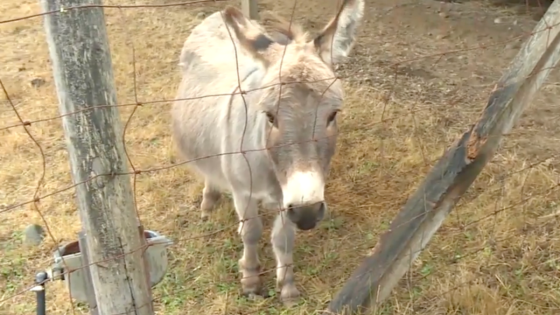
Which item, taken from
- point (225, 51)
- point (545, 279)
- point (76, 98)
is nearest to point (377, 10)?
point (225, 51)

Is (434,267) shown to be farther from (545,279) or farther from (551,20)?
(551,20)

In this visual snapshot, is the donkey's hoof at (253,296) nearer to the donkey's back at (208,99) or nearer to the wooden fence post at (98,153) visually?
the donkey's back at (208,99)

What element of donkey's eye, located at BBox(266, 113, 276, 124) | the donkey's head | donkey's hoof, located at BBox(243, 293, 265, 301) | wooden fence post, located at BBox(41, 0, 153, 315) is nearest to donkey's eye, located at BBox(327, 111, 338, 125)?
the donkey's head

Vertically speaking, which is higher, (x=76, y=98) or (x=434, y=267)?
(x=76, y=98)

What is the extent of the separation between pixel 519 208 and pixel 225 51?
6.44ft

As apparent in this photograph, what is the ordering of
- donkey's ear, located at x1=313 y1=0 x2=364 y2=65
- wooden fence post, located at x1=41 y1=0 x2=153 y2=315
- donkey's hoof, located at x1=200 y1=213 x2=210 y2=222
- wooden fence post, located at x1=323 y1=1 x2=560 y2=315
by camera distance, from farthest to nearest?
donkey's hoof, located at x1=200 y1=213 x2=210 y2=222, donkey's ear, located at x1=313 y1=0 x2=364 y2=65, wooden fence post, located at x1=323 y1=1 x2=560 y2=315, wooden fence post, located at x1=41 y1=0 x2=153 y2=315

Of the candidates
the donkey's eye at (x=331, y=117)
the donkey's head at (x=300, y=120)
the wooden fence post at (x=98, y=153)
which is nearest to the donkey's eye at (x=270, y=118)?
the donkey's head at (x=300, y=120)

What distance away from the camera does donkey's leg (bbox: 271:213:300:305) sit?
314cm

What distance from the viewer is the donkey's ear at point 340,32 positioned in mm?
2689

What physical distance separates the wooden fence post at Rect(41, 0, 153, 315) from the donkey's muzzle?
0.63m

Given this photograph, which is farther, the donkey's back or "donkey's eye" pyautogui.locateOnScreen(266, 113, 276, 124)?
the donkey's back

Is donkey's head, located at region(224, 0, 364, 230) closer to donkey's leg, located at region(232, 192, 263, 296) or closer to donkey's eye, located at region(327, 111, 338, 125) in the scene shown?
donkey's eye, located at region(327, 111, 338, 125)

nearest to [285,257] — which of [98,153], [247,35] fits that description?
[247,35]

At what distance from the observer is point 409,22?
666 cm
